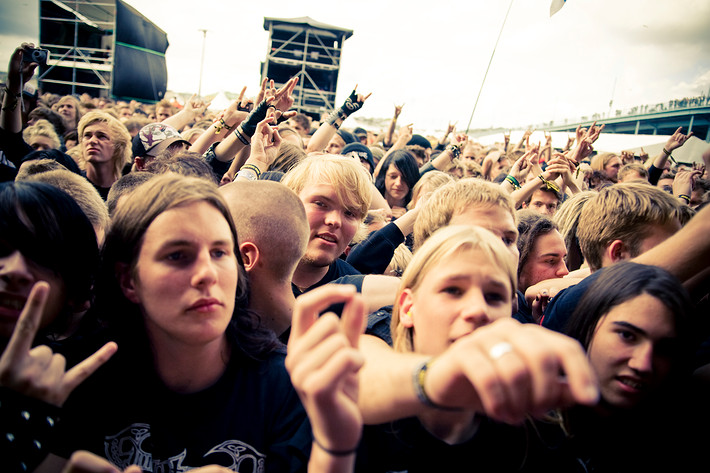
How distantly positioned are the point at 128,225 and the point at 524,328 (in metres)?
1.28

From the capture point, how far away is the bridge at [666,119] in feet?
53.0

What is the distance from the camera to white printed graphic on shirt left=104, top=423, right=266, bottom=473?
124 cm

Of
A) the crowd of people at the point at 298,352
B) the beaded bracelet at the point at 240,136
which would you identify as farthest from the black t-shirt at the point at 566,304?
the beaded bracelet at the point at 240,136

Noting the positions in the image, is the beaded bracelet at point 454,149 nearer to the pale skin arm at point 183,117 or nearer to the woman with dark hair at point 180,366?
the pale skin arm at point 183,117

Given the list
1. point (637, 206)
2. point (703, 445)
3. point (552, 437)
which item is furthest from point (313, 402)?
point (637, 206)

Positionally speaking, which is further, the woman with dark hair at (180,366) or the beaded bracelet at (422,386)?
the woman with dark hair at (180,366)

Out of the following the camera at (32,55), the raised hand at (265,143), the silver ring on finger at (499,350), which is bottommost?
the silver ring on finger at (499,350)

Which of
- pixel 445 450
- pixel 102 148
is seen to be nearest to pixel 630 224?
pixel 445 450

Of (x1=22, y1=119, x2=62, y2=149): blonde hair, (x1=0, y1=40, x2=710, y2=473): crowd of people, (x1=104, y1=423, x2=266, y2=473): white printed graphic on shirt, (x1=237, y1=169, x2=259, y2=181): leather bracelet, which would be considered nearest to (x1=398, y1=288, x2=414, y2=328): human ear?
(x1=0, y1=40, x2=710, y2=473): crowd of people

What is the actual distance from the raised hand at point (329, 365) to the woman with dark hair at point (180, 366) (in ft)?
1.58

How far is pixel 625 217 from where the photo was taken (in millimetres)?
2170

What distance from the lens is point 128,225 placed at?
1.38m

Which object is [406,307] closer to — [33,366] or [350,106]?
[33,366]

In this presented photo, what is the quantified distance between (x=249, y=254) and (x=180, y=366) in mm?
571
